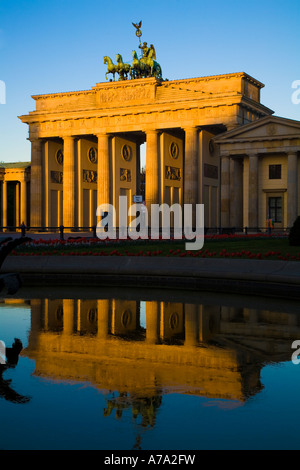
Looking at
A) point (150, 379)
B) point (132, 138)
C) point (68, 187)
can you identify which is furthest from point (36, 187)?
point (150, 379)

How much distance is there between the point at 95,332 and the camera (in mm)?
13445

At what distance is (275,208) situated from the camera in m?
52.9

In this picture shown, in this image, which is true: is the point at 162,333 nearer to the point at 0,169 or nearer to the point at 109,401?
the point at 109,401

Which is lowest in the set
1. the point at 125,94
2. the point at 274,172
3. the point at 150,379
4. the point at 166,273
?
the point at 150,379

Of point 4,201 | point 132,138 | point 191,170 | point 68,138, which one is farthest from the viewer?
point 4,201

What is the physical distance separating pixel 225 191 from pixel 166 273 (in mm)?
35031

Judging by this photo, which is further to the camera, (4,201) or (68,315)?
(4,201)

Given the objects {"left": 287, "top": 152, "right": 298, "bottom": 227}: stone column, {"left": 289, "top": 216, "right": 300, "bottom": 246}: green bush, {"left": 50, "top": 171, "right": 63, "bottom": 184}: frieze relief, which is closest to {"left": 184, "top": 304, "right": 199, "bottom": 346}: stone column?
{"left": 289, "top": 216, "right": 300, "bottom": 246}: green bush

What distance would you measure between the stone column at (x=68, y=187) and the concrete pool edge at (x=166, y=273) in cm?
4805

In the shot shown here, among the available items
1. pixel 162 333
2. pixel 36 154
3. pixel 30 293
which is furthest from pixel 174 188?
pixel 162 333

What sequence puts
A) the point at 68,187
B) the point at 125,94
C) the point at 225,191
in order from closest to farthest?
1. the point at 225,191
2. the point at 125,94
3. the point at 68,187

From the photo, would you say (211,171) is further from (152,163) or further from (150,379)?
(150,379)

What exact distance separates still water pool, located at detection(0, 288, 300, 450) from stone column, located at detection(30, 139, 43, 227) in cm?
5924
